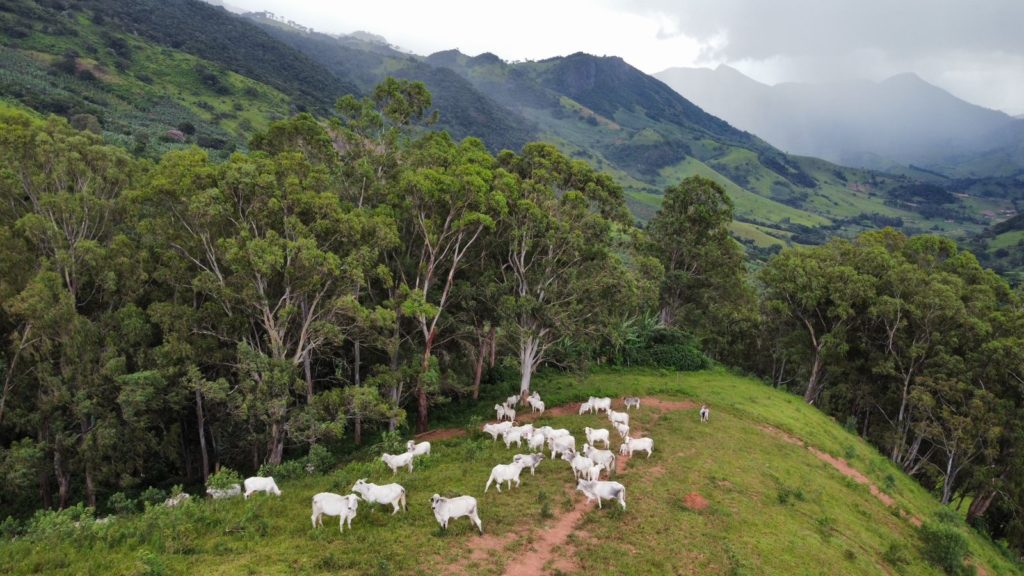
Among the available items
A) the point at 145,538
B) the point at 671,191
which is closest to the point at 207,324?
the point at 145,538

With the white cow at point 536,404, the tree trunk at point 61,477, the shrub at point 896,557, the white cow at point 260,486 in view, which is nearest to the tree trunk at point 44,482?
the tree trunk at point 61,477

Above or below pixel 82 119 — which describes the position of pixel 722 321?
below

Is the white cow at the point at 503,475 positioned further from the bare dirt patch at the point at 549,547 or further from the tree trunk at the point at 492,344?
the tree trunk at the point at 492,344

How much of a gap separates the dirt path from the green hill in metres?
0.16

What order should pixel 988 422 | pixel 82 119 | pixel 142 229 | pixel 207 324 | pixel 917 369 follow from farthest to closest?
pixel 82 119 < pixel 917 369 < pixel 988 422 < pixel 207 324 < pixel 142 229

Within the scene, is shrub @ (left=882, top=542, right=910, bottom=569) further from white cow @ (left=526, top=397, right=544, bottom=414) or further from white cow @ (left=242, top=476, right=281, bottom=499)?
white cow @ (left=242, top=476, right=281, bottom=499)

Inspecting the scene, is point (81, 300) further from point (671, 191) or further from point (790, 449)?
point (671, 191)

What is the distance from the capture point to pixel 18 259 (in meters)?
21.8

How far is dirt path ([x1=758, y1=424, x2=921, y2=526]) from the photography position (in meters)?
23.5

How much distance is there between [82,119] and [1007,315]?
106m

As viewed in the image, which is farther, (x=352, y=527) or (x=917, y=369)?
(x=917, y=369)

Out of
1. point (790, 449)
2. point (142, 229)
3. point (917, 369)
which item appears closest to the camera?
point (142, 229)

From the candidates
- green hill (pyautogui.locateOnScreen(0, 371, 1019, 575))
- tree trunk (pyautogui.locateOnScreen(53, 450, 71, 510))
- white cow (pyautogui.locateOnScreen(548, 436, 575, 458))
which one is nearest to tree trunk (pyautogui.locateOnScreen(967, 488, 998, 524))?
green hill (pyautogui.locateOnScreen(0, 371, 1019, 575))

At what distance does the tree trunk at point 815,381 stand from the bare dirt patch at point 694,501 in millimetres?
27359
